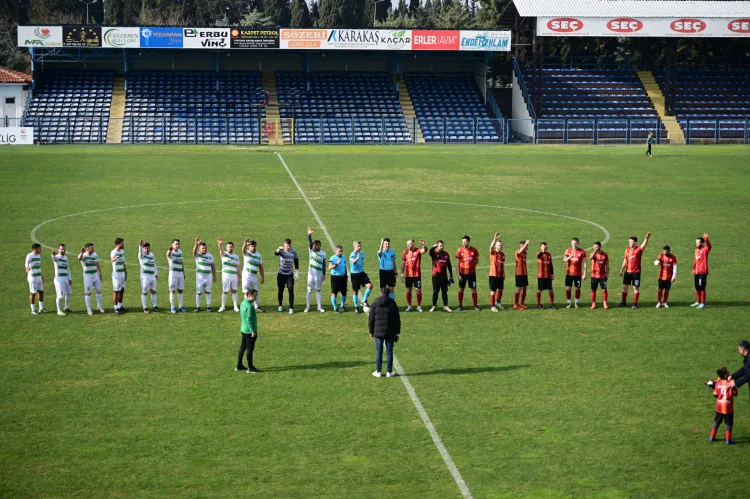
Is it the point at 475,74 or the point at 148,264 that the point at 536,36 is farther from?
the point at 148,264

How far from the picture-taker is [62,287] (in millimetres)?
23656

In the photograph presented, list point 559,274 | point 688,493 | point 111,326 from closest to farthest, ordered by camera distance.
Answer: point 688,493
point 111,326
point 559,274

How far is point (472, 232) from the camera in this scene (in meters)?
35.6

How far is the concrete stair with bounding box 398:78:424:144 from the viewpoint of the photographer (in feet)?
243

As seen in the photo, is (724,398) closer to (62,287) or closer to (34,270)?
(62,287)

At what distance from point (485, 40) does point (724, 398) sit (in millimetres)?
62864

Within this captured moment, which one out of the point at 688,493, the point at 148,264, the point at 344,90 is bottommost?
the point at 688,493

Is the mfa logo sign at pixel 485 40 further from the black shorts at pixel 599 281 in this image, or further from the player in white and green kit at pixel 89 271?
the player in white and green kit at pixel 89 271

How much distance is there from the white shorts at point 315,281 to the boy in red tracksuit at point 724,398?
37.1ft

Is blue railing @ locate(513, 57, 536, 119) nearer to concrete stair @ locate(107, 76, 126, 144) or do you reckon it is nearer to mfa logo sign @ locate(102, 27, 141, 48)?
mfa logo sign @ locate(102, 27, 141, 48)

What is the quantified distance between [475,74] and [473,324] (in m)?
60.9

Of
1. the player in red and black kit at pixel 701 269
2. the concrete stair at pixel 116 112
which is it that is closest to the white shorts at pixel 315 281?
the player in red and black kit at pixel 701 269

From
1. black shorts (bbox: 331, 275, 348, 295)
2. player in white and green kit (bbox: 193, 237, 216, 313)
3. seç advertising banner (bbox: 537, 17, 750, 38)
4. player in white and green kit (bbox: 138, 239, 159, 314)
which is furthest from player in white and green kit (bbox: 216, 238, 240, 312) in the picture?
seç advertising banner (bbox: 537, 17, 750, 38)

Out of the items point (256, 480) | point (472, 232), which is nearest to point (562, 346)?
point (256, 480)
